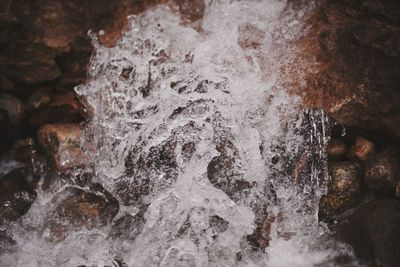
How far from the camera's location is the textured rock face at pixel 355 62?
3.41m

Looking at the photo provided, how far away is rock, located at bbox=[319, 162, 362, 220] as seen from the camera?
3502 mm

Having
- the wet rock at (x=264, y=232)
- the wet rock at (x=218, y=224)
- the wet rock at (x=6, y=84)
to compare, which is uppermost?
the wet rock at (x=6, y=84)

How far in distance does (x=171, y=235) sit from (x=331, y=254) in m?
1.22

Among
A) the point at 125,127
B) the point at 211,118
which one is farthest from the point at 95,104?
the point at 211,118

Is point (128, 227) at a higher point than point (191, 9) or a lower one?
lower

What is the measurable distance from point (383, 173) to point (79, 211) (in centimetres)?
252

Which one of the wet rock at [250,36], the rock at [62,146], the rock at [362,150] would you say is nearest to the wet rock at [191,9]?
the wet rock at [250,36]

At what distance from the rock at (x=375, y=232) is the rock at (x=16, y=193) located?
2636 millimetres

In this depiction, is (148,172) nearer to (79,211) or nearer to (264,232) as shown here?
(79,211)

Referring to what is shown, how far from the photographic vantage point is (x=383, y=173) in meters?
3.46

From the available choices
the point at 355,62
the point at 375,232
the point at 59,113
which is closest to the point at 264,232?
the point at 375,232

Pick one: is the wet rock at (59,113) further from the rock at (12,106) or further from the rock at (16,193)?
the rock at (16,193)

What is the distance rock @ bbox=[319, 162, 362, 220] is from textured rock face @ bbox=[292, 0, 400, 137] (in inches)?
16.4

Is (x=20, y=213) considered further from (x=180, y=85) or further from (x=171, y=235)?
(x=180, y=85)
